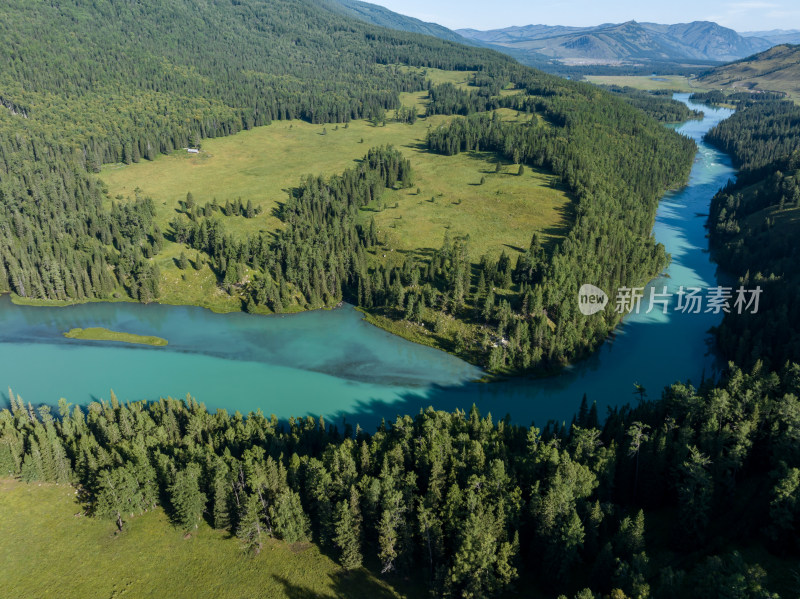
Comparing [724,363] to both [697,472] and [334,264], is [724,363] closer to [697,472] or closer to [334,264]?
[697,472]

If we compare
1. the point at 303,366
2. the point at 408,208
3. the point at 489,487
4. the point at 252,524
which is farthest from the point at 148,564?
the point at 408,208

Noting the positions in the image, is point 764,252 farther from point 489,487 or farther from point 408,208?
point 489,487

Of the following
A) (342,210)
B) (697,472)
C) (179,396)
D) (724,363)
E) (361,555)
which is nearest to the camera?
(697,472)

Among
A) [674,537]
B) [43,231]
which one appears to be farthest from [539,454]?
[43,231]

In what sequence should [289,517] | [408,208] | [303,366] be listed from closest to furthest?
[289,517] < [303,366] < [408,208]

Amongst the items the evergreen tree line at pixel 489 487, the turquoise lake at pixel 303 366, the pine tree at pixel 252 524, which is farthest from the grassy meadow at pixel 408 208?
the pine tree at pixel 252 524

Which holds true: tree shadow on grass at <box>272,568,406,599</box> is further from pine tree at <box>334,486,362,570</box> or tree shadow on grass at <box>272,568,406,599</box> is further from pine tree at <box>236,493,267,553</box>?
pine tree at <box>236,493,267,553</box>
